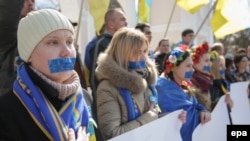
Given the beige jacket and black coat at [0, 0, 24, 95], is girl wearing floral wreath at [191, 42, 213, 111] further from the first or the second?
black coat at [0, 0, 24, 95]

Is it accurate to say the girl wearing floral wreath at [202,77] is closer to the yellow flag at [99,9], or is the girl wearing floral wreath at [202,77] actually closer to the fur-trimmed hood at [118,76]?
the yellow flag at [99,9]

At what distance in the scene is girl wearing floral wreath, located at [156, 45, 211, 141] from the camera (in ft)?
12.5

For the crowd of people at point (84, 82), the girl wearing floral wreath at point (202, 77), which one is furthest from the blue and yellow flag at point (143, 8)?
the girl wearing floral wreath at point (202, 77)

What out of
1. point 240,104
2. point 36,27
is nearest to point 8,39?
point 36,27

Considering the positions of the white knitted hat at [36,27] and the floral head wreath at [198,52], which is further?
the floral head wreath at [198,52]

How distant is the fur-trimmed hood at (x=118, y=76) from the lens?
3.15 metres

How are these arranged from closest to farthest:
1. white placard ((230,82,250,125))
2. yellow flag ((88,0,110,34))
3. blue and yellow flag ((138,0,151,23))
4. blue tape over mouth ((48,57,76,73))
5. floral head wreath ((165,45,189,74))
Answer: blue tape over mouth ((48,57,76,73)) → floral head wreath ((165,45,189,74)) → white placard ((230,82,250,125)) → yellow flag ((88,0,110,34)) → blue and yellow flag ((138,0,151,23))

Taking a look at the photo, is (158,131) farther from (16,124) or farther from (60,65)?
(16,124)

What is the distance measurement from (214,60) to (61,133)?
3.97 m

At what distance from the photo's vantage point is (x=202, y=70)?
4.88 meters

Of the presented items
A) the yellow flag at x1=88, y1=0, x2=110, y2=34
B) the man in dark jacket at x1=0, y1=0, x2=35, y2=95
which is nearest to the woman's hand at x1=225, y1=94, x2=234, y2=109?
the yellow flag at x1=88, y1=0, x2=110, y2=34

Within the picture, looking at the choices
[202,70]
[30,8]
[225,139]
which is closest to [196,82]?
[202,70]

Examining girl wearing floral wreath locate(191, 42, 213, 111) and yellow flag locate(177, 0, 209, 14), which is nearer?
girl wearing floral wreath locate(191, 42, 213, 111)

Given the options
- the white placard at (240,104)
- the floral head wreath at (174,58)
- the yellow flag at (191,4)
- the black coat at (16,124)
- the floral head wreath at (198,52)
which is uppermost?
the black coat at (16,124)
